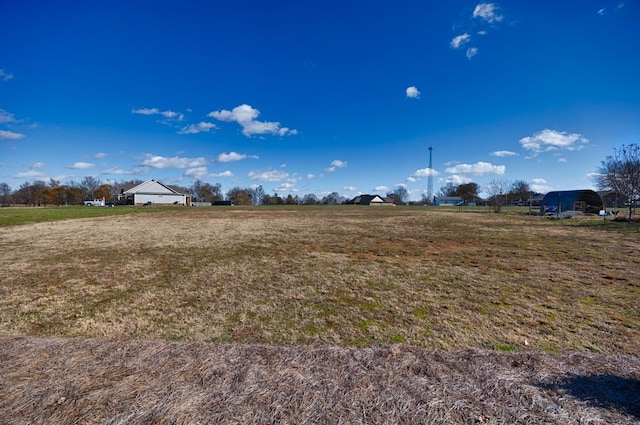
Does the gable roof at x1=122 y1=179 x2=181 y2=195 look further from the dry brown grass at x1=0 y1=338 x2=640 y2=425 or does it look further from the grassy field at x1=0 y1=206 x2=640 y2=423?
the dry brown grass at x1=0 y1=338 x2=640 y2=425

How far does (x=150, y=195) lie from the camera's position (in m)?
68.9

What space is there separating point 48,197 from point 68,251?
101 m

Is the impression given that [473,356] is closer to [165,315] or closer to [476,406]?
[476,406]

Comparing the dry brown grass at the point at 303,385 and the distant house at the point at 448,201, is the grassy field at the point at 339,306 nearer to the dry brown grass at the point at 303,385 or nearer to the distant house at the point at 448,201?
the dry brown grass at the point at 303,385

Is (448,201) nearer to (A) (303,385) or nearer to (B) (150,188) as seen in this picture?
(B) (150,188)

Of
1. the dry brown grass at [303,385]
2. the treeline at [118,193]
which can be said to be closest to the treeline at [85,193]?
the treeline at [118,193]

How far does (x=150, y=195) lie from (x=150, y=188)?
2300 millimetres

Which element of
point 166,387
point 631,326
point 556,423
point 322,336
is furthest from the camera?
point 631,326

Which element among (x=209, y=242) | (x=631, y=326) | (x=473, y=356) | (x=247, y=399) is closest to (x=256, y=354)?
(x=247, y=399)

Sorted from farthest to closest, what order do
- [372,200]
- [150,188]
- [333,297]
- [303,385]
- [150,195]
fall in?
[372,200]
[150,188]
[150,195]
[333,297]
[303,385]

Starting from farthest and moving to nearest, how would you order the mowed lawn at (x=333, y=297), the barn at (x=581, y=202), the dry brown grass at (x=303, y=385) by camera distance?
the barn at (x=581, y=202) < the mowed lawn at (x=333, y=297) < the dry brown grass at (x=303, y=385)

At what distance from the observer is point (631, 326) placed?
3.58m

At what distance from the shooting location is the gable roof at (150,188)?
6831 centimetres

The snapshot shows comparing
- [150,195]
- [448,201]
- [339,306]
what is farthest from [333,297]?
[448,201]
